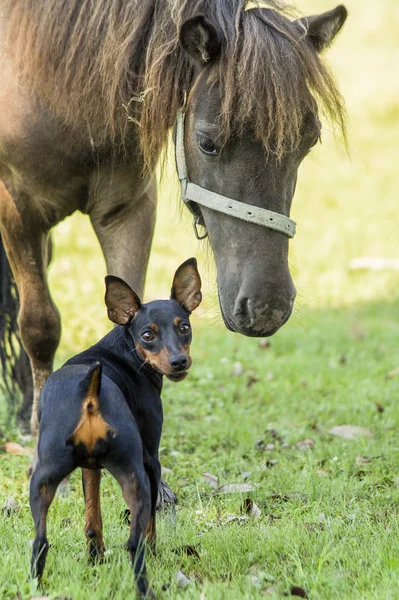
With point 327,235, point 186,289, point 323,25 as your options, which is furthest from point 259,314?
point 327,235

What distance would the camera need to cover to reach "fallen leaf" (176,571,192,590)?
2.79m

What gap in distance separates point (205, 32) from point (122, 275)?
1318 millimetres

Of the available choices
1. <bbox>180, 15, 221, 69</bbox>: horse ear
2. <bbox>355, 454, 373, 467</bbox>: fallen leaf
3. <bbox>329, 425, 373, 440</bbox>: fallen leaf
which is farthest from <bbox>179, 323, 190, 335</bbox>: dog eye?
<bbox>329, 425, 373, 440</bbox>: fallen leaf

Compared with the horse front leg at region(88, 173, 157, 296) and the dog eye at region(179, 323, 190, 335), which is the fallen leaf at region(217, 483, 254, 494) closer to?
the horse front leg at region(88, 173, 157, 296)

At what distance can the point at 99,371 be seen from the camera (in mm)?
2719

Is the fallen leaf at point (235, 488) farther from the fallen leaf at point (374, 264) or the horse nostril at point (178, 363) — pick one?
the fallen leaf at point (374, 264)

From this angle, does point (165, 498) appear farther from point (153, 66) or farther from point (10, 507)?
point (153, 66)

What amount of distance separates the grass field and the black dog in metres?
0.21

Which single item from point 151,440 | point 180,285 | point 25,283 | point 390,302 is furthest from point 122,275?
point 390,302

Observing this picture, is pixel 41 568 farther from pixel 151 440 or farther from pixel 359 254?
pixel 359 254

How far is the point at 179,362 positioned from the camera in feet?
9.53

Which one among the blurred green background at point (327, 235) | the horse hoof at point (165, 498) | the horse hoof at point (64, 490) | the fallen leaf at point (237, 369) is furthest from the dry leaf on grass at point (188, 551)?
the fallen leaf at point (237, 369)

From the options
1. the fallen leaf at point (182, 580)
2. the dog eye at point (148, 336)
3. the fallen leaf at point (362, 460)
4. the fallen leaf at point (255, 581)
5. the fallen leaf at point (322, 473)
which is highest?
the dog eye at point (148, 336)

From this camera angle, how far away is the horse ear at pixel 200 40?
333cm
